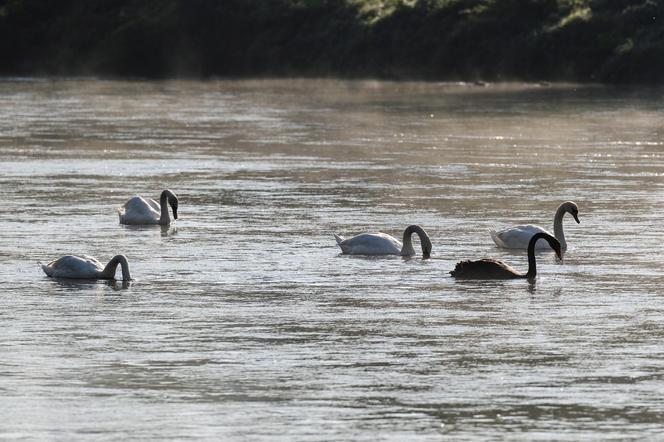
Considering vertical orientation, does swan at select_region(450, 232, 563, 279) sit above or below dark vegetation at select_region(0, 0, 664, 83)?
below

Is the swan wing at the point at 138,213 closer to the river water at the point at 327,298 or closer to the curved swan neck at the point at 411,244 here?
the river water at the point at 327,298

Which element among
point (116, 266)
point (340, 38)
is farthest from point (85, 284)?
point (340, 38)

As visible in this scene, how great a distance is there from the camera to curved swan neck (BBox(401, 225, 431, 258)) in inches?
795

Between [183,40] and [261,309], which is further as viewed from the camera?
[183,40]

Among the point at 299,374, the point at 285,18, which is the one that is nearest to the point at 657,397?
the point at 299,374

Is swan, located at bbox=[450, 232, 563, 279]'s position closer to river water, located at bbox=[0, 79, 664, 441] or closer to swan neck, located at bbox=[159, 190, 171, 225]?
river water, located at bbox=[0, 79, 664, 441]

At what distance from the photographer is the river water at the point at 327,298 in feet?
39.6

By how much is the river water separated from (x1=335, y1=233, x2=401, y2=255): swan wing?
0.27 metres

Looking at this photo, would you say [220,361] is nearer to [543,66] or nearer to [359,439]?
[359,439]

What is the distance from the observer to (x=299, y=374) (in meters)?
13.3

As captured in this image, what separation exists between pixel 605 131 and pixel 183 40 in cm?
5171

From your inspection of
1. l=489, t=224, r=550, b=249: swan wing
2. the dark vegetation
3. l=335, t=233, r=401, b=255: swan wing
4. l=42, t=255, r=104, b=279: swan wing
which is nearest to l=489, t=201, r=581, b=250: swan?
l=489, t=224, r=550, b=249: swan wing

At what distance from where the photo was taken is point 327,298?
56.2 feet

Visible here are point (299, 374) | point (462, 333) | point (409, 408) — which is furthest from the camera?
point (462, 333)
